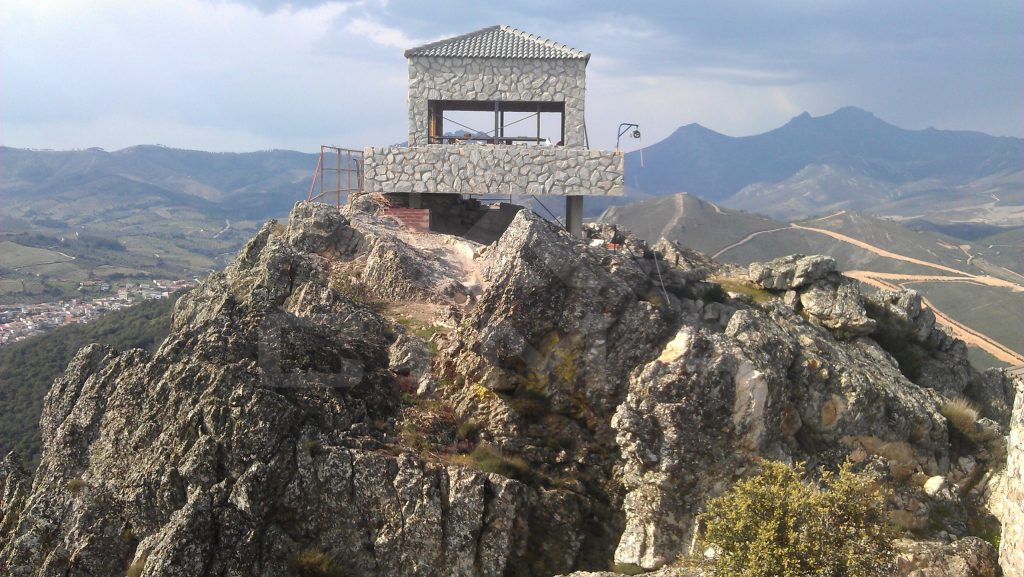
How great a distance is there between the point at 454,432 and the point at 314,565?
367 centimetres

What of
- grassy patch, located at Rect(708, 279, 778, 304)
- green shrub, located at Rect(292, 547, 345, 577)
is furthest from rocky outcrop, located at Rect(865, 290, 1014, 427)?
green shrub, located at Rect(292, 547, 345, 577)

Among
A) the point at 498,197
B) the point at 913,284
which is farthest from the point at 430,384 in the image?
the point at 913,284

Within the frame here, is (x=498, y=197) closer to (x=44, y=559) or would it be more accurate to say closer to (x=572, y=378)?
(x=572, y=378)

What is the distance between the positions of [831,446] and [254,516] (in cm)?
1145

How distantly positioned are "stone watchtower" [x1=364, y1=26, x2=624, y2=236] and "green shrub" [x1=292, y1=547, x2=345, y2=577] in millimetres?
16052

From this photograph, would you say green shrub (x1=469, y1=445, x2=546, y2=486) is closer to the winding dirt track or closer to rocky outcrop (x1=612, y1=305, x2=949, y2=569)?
rocky outcrop (x1=612, y1=305, x2=949, y2=569)

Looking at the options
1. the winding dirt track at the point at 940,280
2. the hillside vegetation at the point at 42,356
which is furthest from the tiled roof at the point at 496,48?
the winding dirt track at the point at 940,280

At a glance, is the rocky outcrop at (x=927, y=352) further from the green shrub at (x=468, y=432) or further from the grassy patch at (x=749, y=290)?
the green shrub at (x=468, y=432)

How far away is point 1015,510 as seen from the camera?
37.0 feet

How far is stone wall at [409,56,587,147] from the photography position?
1064 inches

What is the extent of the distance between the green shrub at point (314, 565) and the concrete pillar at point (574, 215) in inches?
699

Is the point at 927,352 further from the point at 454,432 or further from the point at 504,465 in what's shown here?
the point at 454,432

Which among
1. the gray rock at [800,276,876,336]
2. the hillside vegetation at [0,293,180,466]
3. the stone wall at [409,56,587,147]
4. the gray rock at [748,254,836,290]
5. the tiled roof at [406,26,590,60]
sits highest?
the tiled roof at [406,26,590,60]

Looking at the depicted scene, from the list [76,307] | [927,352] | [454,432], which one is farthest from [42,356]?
[927,352]
